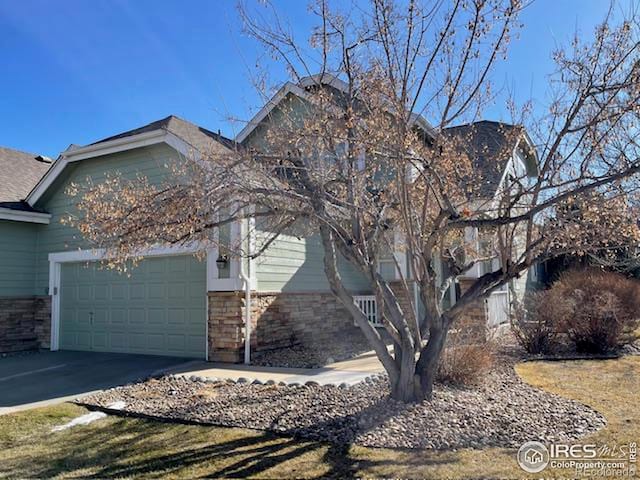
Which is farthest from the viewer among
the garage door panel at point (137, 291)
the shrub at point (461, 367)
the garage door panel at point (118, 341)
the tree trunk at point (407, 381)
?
the garage door panel at point (118, 341)

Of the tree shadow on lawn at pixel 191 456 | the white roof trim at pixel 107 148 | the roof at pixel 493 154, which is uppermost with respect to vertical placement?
the white roof trim at pixel 107 148

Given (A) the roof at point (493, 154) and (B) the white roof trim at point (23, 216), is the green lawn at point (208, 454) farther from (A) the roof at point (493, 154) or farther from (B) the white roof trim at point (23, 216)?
(B) the white roof trim at point (23, 216)

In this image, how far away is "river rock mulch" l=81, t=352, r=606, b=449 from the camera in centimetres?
491

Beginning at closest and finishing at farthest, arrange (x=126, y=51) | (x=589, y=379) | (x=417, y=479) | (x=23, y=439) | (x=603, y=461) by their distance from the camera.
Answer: (x=417, y=479)
(x=603, y=461)
(x=23, y=439)
(x=589, y=379)
(x=126, y=51)

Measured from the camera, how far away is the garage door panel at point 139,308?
10.4m

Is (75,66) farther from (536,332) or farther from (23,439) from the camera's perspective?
(536,332)

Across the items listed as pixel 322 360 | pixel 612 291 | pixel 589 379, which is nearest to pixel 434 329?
pixel 589 379

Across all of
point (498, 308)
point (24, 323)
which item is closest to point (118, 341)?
point (24, 323)

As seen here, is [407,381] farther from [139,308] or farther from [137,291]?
[137,291]

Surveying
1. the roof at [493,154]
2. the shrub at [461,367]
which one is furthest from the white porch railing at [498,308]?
the shrub at [461,367]

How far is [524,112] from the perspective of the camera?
20.3ft

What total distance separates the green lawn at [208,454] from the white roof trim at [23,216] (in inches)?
286

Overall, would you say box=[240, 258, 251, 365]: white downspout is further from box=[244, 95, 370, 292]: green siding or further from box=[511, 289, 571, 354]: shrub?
box=[511, 289, 571, 354]: shrub

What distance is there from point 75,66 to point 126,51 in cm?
192
